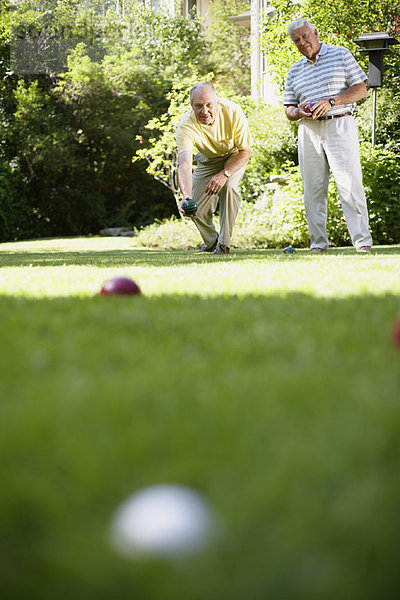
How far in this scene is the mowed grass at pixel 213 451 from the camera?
2.85 feet

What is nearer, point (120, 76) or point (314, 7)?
point (314, 7)

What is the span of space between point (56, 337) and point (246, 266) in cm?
298

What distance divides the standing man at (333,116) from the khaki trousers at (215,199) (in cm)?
89

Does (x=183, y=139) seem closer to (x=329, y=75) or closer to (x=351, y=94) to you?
(x=329, y=75)

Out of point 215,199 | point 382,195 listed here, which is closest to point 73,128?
point 382,195

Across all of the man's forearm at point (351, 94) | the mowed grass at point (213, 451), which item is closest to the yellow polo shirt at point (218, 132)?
the man's forearm at point (351, 94)

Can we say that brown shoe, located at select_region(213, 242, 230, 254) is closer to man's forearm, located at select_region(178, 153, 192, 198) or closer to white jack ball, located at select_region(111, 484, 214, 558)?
man's forearm, located at select_region(178, 153, 192, 198)

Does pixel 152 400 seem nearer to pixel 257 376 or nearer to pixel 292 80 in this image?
pixel 257 376

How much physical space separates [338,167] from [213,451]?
5991 mm

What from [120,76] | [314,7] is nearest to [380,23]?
[314,7]

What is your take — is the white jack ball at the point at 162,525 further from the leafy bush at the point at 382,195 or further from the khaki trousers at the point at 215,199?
the leafy bush at the point at 382,195

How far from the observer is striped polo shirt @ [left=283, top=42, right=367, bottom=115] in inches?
265

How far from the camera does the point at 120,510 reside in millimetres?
965

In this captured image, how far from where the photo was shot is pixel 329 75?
22.2 ft
